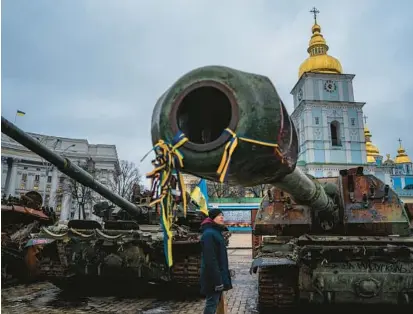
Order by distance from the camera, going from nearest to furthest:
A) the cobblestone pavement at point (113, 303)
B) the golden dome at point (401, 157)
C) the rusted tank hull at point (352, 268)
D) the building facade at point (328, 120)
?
the rusted tank hull at point (352, 268) → the cobblestone pavement at point (113, 303) → the building facade at point (328, 120) → the golden dome at point (401, 157)

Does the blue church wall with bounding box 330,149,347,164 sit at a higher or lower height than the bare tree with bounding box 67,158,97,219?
higher

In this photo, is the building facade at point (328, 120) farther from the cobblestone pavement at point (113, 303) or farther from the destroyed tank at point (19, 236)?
the cobblestone pavement at point (113, 303)

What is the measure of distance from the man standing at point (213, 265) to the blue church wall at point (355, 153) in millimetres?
40537

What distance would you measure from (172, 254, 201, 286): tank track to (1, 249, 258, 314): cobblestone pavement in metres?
0.35

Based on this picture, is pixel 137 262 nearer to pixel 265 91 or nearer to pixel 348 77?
pixel 265 91

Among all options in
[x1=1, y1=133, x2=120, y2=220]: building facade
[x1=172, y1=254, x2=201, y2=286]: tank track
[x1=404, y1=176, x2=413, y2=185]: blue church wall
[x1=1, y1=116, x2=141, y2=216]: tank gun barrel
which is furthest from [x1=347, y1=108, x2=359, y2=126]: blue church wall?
[x1=172, y1=254, x2=201, y2=286]: tank track

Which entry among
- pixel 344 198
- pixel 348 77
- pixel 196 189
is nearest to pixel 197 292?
pixel 344 198

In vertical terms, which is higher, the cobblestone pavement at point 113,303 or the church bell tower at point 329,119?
the church bell tower at point 329,119

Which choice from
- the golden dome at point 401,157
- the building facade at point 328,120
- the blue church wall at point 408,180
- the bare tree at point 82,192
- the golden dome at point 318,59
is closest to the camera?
the bare tree at point 82,192

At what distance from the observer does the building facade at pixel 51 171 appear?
53.3 meters

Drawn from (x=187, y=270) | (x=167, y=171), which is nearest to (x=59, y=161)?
(x=187, y=270)

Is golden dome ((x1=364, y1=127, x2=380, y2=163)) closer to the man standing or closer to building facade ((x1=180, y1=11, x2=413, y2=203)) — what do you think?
building facade ((x1=180, y1=11, x2=413, y2=203))

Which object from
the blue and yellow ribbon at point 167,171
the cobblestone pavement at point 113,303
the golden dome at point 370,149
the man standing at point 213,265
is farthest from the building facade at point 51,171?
the blue and yellow ribbon at point 167,171

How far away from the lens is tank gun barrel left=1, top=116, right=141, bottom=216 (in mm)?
5748
